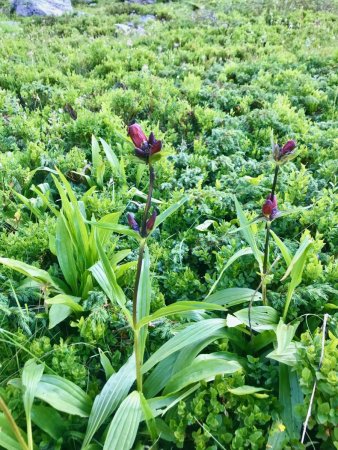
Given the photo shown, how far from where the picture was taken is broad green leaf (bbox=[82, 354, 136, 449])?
7.12 feet

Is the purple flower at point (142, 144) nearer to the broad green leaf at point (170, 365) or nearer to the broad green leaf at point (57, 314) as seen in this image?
the broad green leaf at point (170, 365)

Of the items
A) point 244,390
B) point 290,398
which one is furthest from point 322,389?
point 244,390

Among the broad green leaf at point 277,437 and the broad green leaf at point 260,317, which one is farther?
the broad green leaf at point 260,317

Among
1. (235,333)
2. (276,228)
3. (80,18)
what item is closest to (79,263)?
(235,333)

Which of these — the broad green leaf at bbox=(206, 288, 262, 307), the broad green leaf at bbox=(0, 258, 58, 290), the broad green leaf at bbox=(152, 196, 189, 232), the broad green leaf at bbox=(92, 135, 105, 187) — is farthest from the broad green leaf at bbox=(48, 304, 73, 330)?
the broad green leaf at bbox=(92, 135, 105, 187)

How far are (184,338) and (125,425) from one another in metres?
0.55

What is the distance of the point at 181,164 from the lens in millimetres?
4453

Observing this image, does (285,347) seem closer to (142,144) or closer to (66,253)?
(142,144)

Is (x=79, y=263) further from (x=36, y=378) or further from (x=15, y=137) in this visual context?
(x=15, y=137)

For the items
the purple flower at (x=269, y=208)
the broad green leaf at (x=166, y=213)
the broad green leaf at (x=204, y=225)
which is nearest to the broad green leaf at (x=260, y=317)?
the purple flower at (x=269, y=208)

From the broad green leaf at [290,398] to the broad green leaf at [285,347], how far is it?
3.8 inches

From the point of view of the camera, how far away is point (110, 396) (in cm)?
229

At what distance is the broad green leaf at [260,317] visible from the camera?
8.39 ft

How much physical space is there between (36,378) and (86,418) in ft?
1.27
